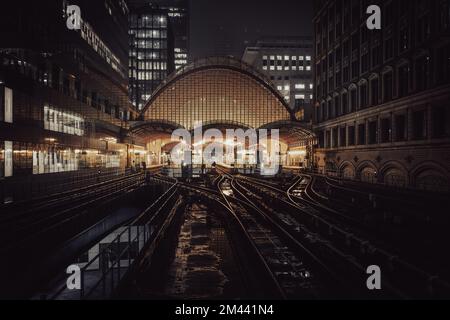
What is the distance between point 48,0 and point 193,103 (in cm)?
5385

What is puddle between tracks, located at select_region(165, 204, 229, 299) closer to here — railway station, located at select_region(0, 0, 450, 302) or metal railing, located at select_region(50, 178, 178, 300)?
railway station, located at select_region(0, 0, 450, 302)

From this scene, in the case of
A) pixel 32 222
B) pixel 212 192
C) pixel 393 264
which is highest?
pixel 32 222

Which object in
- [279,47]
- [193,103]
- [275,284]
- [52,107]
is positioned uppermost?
[279,47]

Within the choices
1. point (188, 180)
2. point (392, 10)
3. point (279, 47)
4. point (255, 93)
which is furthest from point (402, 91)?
point (279, 47)

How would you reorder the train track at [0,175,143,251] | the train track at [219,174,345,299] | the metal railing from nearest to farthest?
the metal railing
the train track at [219,174,345,299]
the train track at [0,175,143,251]

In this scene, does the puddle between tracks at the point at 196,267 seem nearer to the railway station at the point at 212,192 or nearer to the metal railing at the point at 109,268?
the railway station at the point at 212,192

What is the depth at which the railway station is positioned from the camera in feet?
39.0

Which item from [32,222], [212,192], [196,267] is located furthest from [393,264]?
[212,192]

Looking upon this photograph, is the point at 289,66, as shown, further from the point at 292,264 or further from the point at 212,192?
the point at 292,264

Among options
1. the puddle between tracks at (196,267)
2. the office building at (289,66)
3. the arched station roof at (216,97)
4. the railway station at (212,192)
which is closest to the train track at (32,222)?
the railway station at (212,192)

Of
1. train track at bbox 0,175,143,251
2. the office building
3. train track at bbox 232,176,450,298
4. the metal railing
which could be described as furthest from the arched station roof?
the metal railing

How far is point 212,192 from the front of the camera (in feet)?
121
